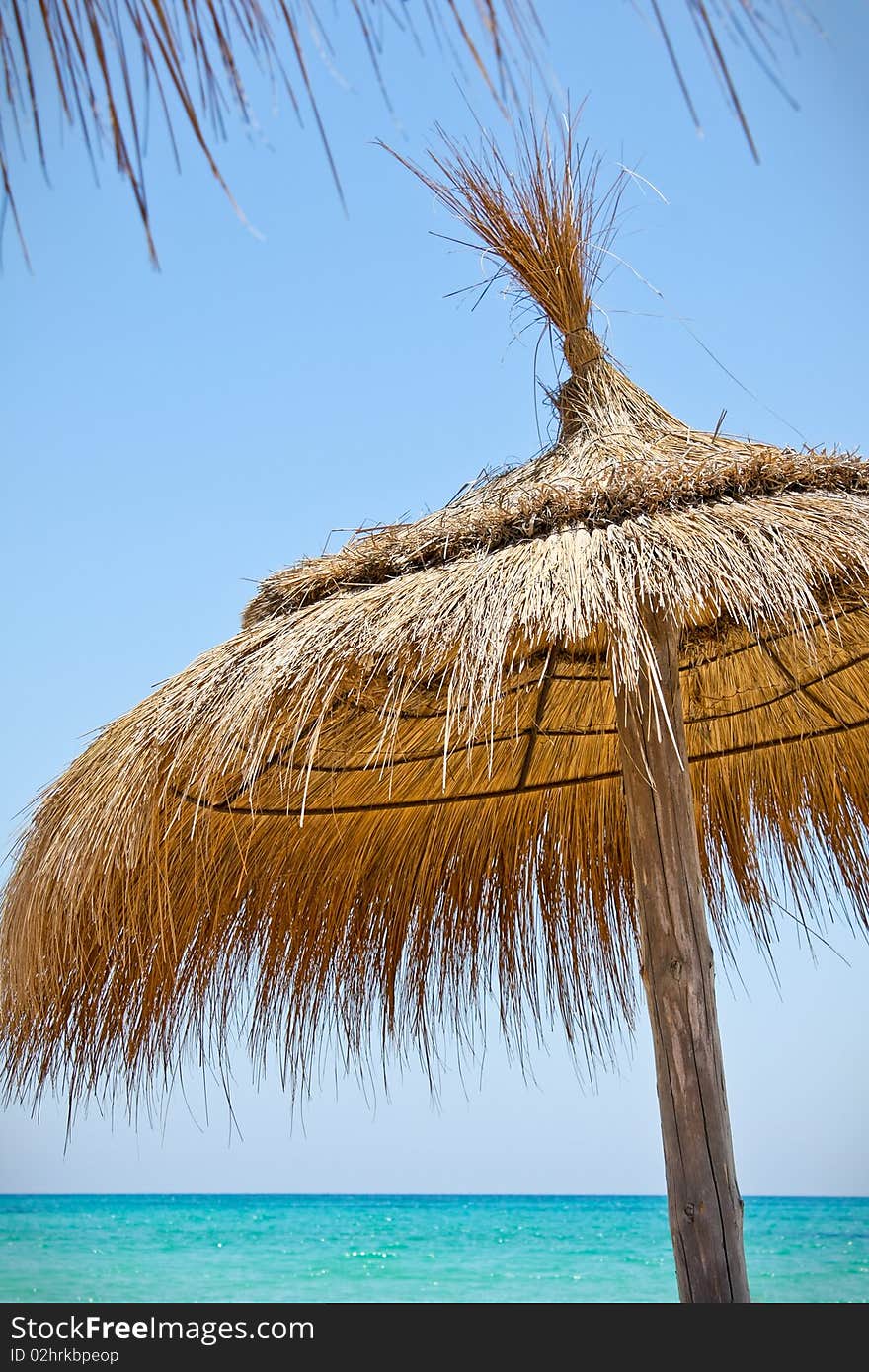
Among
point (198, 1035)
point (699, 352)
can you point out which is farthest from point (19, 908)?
point (699, 352)

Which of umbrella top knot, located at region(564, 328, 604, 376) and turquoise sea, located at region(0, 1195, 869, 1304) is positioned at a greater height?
umbrella top knot, located at region(564, 328, 604, 376)

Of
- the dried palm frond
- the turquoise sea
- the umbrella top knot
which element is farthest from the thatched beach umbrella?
the turquoise sea

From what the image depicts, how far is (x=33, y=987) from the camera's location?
2199 millimetres

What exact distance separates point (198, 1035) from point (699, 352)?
6.43 ft

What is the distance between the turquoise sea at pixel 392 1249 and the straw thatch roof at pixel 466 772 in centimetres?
826

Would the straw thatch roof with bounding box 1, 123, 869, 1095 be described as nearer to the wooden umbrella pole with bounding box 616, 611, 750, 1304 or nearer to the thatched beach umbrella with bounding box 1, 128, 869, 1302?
the thatched beach umbrella with bounding box 1, 128, 869, 1302

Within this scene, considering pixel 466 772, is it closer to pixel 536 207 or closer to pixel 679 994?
→ pixel 679 994

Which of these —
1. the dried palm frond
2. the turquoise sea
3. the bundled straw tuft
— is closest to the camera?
the dried palm frond

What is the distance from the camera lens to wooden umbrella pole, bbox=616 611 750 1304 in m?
1.87

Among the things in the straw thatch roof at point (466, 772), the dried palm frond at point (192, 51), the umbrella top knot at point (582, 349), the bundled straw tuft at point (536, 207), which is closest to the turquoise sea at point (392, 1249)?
the straw thatch roof at point (466, 772)

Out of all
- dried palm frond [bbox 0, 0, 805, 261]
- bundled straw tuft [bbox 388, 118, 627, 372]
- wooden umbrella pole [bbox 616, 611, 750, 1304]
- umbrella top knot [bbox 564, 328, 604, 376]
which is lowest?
wooden umbrella pole [bbox 616, 611, 750, 1304]

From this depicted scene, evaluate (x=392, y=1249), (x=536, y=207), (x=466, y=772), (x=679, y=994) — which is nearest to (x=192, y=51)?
(x=679, y=994)
